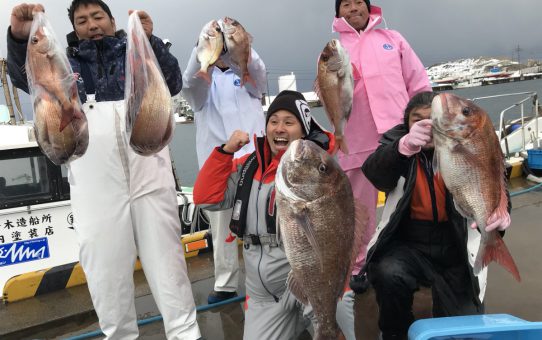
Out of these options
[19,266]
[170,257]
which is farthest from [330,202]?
[19,266]

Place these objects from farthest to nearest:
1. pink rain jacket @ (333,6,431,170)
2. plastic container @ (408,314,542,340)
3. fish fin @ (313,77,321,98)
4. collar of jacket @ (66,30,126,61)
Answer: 1. pink rain jacket @ (333,6,431,170)
2. fish fin @ (313,77,321,98)
3. collar of jacket @ (66,30,126,61)
4. plastic container @ (408,314,542,340)

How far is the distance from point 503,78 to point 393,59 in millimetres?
137917

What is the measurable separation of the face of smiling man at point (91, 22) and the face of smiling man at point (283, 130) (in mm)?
1303

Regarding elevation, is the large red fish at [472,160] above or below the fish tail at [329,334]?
above

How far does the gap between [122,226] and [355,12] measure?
2.60 m

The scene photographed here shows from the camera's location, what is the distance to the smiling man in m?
2.62

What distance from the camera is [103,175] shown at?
2.63 metres

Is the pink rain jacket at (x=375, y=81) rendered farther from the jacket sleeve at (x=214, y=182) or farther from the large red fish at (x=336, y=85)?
the jacket sleeve at (x=214, y=182)

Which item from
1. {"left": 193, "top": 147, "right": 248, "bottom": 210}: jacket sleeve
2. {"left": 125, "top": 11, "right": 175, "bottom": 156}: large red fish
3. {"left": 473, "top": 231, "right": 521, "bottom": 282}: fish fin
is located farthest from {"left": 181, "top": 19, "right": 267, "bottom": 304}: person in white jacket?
{"left": 473, "top": 231, "right": 521, "bottom": 282}: fish fin

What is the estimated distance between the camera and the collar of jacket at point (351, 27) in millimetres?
3535

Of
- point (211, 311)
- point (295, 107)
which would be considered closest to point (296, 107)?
point (295, 107)

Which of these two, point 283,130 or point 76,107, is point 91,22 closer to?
point 76,107

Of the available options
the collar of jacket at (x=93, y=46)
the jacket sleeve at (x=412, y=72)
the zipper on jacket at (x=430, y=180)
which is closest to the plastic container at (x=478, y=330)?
Answer: the zipper on jacket at (x=430, y=180)

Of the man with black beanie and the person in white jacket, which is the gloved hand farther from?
the person in white jacket
